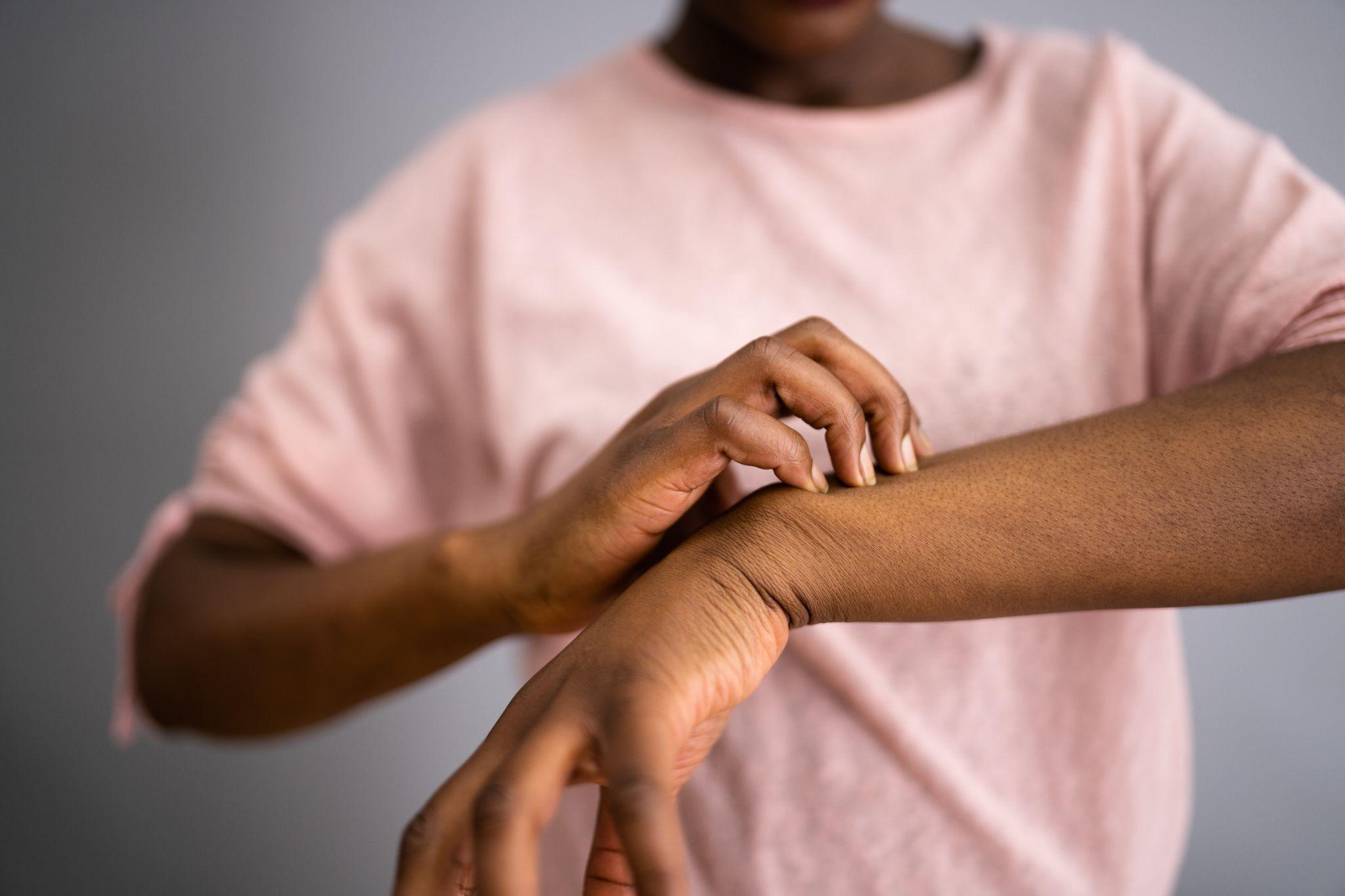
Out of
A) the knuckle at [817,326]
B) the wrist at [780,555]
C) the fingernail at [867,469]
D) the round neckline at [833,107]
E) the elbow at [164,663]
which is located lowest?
the elbow at [164,663]

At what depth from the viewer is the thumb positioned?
411mm

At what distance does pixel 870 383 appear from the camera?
0.45 m

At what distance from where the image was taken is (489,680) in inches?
49.2

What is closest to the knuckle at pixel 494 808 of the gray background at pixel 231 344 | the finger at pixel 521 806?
the finger at pixel 521 806

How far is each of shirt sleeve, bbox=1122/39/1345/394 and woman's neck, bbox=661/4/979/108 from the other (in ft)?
0.49

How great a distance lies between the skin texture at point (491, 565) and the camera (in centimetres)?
43

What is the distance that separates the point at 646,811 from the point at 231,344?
3.39 feet

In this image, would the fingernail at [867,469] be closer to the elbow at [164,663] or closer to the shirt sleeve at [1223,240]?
the shirt sleeve at [1223,240]

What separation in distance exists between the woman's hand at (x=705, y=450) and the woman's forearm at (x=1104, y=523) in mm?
25

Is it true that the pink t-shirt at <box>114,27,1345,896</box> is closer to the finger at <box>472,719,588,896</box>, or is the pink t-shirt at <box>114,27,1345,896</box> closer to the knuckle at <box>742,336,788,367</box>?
the knuckle at <box>742,336,788,367</box>

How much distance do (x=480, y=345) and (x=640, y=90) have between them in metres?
0.26

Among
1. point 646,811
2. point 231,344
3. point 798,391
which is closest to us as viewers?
point 646,811

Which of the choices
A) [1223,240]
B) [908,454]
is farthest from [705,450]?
[1223,240]

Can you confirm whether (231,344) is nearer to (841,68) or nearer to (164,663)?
(164,663)
